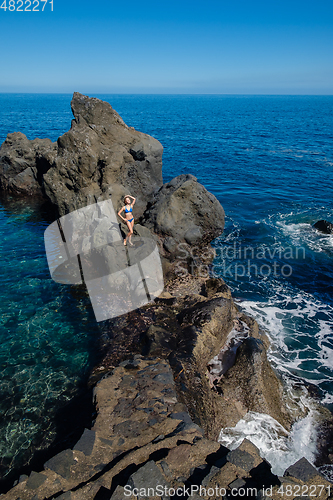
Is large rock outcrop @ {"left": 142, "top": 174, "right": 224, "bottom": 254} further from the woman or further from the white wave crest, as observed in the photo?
the white wave crest

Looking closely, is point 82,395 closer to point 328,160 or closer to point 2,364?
point 2,364

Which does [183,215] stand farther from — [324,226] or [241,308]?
[324,226]

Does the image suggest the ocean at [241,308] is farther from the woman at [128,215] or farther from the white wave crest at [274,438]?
the woman at [128,215]

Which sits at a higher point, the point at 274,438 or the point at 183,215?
the point at 183,215

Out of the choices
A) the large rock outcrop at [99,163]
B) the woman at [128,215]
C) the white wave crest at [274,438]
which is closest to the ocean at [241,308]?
the white wave crest at [274,438]

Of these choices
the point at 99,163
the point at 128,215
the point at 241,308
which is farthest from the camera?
the point at 99,163

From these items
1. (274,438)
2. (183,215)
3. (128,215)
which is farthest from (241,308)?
(128,215)

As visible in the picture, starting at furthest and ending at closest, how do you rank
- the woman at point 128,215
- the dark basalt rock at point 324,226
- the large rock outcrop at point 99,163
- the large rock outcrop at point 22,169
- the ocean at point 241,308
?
the large rock outcrop at point 22,169 < the dark basalt rock at point 324,226 < the large rock outcrop at point 99,163 < the woman at point 128,215 < the ocean at point 241,308

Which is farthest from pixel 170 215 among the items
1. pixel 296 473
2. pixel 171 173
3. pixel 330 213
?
pixel 171 173

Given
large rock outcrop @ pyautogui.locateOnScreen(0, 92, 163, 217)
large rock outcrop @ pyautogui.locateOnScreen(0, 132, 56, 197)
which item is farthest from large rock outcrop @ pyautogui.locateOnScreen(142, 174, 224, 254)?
large rock outcrop @ pyautogui.locateOnScreen(0, 132, 56, 197)
